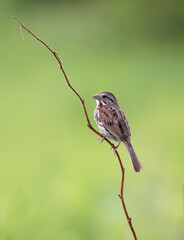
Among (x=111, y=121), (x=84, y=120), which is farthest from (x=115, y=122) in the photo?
(x=84, y=120)

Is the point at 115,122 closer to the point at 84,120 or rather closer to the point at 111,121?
the point at 111,121

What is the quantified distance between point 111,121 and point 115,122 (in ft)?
0.08

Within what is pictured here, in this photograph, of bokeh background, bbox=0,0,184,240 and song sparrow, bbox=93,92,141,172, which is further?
bokeh background, bbox=0,0,184,240

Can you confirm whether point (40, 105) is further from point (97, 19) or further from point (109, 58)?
point (97, 19)

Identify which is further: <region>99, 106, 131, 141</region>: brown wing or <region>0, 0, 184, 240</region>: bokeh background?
<region>0, 0, 184, 240</region>: bokeh background

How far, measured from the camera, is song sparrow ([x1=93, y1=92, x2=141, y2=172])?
14.5 ft

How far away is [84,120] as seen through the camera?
9906 mm

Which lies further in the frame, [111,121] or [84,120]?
[84,120]

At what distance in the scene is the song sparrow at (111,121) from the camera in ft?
14.5

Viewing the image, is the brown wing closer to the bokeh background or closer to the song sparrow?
the song sparrow

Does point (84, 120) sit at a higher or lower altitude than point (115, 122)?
higher

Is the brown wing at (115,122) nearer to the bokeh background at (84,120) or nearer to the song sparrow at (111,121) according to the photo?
the song sparrow at (111,121)

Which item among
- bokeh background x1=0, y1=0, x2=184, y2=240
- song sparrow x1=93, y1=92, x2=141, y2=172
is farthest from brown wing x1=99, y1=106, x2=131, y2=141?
bokeh background x1=0, y1=0, x2=184, y2=240

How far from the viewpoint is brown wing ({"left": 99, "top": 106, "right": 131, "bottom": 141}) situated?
4.44 meters
